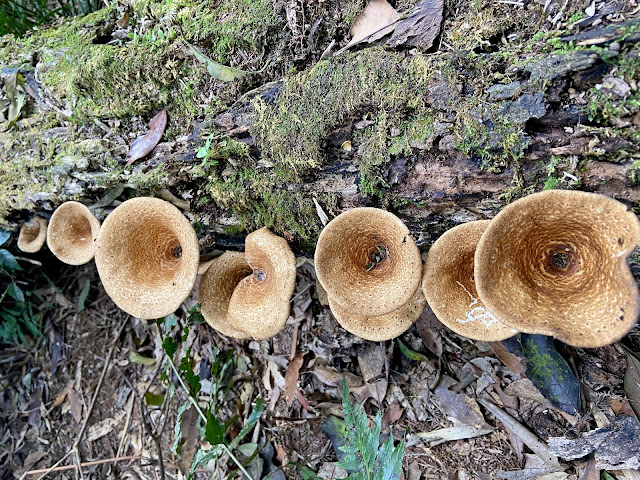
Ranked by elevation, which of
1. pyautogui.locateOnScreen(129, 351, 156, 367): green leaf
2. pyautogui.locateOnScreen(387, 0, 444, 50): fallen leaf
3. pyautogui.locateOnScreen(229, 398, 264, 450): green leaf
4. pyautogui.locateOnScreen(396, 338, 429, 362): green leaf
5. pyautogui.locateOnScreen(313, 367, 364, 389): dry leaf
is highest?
pyautogui.locateOnScreen(387, 0, 444, 50): fallen leaf

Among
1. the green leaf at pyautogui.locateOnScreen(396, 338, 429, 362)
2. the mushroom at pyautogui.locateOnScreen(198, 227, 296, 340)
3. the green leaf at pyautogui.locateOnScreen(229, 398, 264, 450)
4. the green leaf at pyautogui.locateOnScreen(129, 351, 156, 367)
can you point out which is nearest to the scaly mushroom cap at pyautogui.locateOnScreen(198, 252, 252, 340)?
the mushroom at pyautogui.locateOnScreen(198, 227, 296, 340)

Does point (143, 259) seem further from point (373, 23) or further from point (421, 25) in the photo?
point (421, 25)

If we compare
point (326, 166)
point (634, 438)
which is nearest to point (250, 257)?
point (326, 166)

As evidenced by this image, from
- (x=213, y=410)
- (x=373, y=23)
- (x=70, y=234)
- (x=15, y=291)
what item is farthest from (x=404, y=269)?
(x=15, y=291)

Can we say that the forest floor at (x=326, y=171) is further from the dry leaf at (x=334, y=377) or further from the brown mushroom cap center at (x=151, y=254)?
the brown mushroom cap center at (x=151, y=254)

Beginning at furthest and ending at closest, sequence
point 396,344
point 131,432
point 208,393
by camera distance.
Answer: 1. point 131,432
2. point 208,393
3. point 396,344

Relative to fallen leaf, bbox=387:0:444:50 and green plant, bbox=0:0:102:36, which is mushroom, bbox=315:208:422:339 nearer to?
fallen leaf, bbox=387:0:444:50

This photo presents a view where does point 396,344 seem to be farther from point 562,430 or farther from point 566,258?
point 566,258
